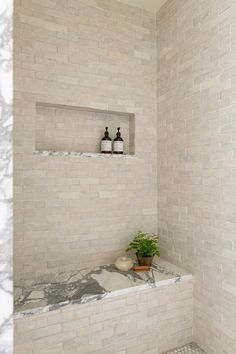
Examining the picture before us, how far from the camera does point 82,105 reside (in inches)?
79.0

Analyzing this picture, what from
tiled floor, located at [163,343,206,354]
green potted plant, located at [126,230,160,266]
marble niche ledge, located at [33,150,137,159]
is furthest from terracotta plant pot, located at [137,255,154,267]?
marble niche ledge, located at [33,150,137,159]

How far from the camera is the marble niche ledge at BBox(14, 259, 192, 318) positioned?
1.45 m

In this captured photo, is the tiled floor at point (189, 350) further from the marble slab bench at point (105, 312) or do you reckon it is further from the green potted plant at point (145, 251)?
the green potted plant at point (145, 251)

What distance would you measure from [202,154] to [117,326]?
1314 millimetres

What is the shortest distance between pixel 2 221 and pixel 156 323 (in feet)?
5.09

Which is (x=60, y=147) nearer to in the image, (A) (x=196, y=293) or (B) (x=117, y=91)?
(B) (x=117, y=91)

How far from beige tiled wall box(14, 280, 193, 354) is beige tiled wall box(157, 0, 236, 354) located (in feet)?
0.53

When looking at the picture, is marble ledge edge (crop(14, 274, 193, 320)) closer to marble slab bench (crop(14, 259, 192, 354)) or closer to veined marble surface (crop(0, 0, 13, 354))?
marble slab bench (crop(14, 259, 192, 354))

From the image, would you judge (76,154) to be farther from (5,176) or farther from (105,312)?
(5,176)

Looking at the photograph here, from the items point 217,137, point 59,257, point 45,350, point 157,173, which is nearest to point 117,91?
point 157,173

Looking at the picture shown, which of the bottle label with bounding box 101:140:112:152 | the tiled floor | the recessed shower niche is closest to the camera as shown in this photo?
the tiled floor

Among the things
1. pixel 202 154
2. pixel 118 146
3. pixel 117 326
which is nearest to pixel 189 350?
pixel 117 326

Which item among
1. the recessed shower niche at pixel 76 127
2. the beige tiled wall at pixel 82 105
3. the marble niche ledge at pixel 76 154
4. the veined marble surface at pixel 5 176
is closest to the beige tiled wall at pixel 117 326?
the beige tiled wall at pixel 82 105

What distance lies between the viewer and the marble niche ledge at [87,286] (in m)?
1.45
